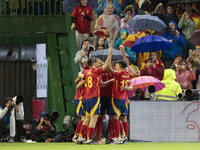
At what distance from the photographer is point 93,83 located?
827 centimetres

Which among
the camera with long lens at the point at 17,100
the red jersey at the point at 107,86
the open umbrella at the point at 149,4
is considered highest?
the open umbrella at the point at 149,4

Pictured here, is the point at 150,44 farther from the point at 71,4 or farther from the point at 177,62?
the point at 71,4

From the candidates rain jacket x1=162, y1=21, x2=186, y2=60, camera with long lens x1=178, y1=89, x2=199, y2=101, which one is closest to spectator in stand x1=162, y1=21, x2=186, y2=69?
rain jacket x1=162, y1=21, x2=186, y2=60

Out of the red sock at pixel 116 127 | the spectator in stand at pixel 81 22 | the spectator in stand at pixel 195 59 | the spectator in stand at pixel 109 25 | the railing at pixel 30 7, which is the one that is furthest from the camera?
the railing at pixel 30 7


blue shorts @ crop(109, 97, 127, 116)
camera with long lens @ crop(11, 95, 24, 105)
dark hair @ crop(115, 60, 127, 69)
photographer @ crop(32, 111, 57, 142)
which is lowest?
photographer @ crop(32, 111, 57, 142)

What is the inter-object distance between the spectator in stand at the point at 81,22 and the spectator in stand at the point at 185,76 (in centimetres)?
299

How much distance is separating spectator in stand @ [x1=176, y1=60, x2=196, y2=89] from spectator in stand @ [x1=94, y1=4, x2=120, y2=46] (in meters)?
2.14

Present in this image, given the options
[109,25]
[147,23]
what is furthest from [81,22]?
[147,23]

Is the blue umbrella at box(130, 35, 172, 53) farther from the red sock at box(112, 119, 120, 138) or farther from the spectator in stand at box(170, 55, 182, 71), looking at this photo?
the red sock at box(112, 119, 120, 138)

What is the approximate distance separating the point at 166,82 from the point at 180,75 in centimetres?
65

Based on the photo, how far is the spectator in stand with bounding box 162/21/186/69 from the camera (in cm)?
1148

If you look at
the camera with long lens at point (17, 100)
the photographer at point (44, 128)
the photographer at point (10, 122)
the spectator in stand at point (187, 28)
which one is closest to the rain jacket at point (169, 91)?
the spectator in stand at point (187, 28)

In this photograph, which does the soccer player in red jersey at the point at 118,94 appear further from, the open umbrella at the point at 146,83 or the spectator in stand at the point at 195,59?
the spectator in stand at the point at 195,59

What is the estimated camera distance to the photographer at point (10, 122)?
10.6 m
